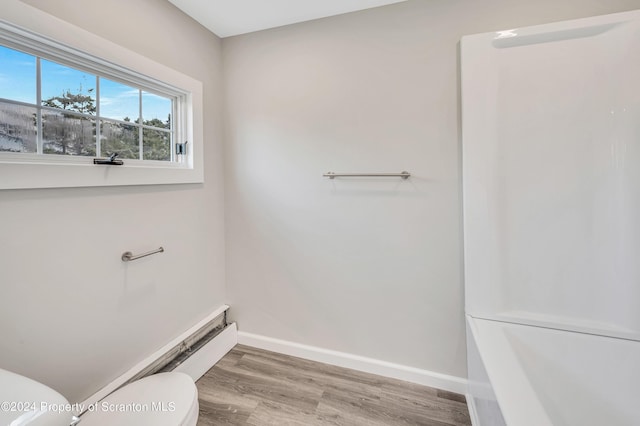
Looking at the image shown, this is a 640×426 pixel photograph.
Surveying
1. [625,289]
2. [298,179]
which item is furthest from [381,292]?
[625,289]

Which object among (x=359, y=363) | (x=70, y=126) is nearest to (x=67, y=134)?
(x=70, y=126)

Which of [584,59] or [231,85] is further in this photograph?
[231,85]

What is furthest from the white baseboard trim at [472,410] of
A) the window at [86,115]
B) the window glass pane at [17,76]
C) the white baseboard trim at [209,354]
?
the window glass pane at [17,76]

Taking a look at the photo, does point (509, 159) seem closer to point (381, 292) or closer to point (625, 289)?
point (625, 289)

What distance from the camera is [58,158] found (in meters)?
1.24

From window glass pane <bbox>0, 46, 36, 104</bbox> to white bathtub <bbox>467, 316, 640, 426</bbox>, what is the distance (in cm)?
215

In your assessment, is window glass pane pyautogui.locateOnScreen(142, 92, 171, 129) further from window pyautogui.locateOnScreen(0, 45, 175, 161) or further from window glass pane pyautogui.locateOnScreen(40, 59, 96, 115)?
window glass pane pyautogui.locateOnScreen(40, 59, 96, 115)

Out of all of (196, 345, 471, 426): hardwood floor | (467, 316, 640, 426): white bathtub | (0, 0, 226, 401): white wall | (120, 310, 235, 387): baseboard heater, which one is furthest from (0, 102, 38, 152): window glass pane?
(467, 316, 640, 426): white bathtub

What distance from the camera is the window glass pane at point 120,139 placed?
4.73ft

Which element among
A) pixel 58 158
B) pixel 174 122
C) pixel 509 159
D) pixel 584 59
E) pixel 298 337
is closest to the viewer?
pixel 58 158

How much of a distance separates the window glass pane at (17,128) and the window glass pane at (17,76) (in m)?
0.04

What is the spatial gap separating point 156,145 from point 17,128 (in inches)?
25.8

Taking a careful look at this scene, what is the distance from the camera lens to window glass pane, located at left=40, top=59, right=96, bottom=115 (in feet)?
4.02

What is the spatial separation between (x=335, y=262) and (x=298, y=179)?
2.04ft
